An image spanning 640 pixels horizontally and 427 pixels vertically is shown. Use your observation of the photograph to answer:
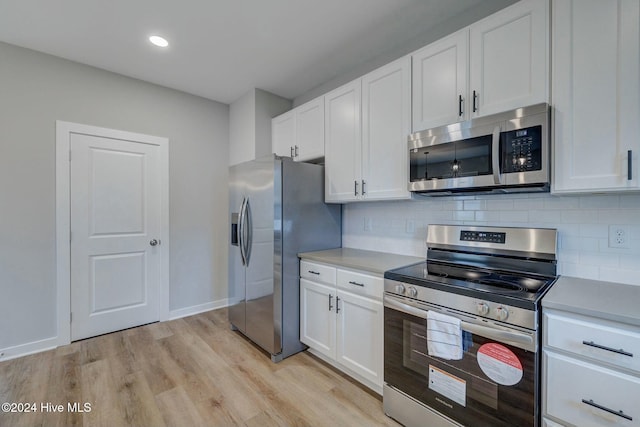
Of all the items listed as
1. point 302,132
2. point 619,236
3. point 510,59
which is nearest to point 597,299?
point 619,236

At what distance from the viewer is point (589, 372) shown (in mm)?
1139

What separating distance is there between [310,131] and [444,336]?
215 centimetres

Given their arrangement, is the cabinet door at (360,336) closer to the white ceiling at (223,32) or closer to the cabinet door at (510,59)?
the cabinet door at (510,59)

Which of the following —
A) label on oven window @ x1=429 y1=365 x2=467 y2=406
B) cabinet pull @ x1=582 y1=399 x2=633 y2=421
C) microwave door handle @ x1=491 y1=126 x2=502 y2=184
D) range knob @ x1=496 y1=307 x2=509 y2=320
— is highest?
microwave door handle @ x1=491 y1=126 x2=502 y2=184

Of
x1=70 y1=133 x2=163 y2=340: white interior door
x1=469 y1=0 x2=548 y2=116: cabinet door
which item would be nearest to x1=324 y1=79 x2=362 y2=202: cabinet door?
x1=469 y1=0 x2=548 y2=116: cabinet door

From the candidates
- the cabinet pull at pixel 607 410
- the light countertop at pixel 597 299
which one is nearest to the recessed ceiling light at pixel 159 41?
the light countertop at pixel 597 299

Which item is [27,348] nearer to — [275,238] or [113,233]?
[113,233]

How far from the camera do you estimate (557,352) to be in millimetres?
1209

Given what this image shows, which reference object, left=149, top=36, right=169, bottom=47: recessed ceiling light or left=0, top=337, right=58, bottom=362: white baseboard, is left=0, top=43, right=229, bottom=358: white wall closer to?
left=0, top=337, right=58, bottom=362: white baseboard

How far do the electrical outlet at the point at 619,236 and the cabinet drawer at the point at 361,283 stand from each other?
125 centimetres

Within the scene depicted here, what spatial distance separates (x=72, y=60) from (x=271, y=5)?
85.1 inches

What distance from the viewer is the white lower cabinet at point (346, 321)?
1924 millimetres

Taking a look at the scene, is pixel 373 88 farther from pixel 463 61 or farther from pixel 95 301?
pixel 95 301

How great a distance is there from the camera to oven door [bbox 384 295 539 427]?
49.3 inches
